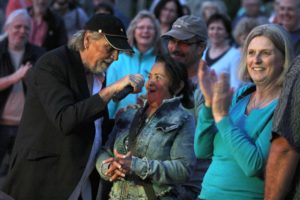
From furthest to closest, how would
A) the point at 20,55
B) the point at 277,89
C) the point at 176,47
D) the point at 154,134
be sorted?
the point at 20,55
the point at 176,47
the point at 154,134
the point at 277,89

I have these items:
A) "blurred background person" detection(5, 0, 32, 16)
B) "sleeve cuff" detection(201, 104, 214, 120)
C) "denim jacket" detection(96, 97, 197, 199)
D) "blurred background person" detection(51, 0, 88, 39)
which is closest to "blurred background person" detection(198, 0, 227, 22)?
"blurred background person" detection(51, 0, 88, 39)

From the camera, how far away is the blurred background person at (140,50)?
7234 mm

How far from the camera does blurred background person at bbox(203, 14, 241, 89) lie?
844 cm

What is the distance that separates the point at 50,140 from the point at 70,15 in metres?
6.27

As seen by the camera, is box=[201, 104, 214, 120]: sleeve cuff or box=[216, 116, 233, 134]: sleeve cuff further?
box=[201, 104, 214, 120]: sleeve cuff

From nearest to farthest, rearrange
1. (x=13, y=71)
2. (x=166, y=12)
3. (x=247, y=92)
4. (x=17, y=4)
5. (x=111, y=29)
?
(x=247, y=92) → (x=111, y=29) → (x=13, y=71) → (x=166, y=12) → (x=17, y=4)

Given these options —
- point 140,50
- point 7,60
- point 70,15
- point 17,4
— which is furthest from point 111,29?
point 70,15

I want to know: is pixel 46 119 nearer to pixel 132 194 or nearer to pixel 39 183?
pixel 39 183

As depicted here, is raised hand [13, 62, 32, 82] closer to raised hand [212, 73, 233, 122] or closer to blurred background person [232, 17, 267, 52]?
blurred background person [232, 17, 267, 52]

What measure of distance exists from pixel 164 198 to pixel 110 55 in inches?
39.9

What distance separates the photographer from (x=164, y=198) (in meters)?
4.96

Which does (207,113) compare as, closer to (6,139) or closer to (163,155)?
(163,155)

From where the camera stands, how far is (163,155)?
491 centimetres

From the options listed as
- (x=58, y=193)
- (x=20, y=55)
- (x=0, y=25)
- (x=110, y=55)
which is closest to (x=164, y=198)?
(x=58, y=193)
